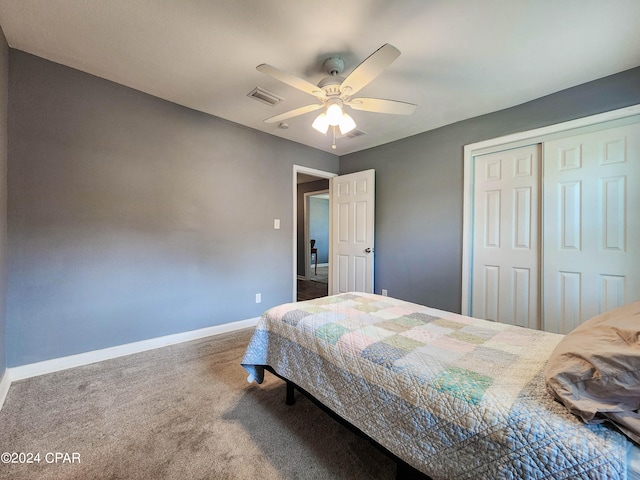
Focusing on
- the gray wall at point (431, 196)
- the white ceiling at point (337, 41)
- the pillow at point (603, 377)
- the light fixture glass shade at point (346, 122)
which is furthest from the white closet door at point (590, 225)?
the light fixture glass shade at point (346, 122)

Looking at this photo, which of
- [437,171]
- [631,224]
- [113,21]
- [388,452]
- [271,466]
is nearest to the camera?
[388,452]

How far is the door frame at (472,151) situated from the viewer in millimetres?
2406

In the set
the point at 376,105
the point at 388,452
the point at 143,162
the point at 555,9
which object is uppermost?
the point at 555,9

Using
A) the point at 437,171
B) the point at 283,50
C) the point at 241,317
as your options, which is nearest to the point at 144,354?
the point at 241,317

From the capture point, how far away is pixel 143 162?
2.55 meters

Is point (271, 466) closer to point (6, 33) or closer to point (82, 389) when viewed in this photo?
point (82, 389)

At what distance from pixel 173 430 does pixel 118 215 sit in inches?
73.8

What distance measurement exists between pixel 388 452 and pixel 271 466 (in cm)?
63

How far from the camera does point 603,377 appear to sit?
0.76 m

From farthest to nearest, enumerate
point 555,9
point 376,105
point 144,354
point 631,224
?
point 144,354 < point 631,224 < point 376,105 < point 555,9

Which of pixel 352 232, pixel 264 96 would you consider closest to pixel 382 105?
pixel 264 96

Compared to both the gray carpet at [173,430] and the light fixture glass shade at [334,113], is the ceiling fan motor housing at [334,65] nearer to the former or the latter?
the light fixture glass shade at [334,113]

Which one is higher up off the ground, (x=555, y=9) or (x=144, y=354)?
(x=555, y=9)

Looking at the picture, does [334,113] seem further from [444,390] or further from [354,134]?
[444,390]
